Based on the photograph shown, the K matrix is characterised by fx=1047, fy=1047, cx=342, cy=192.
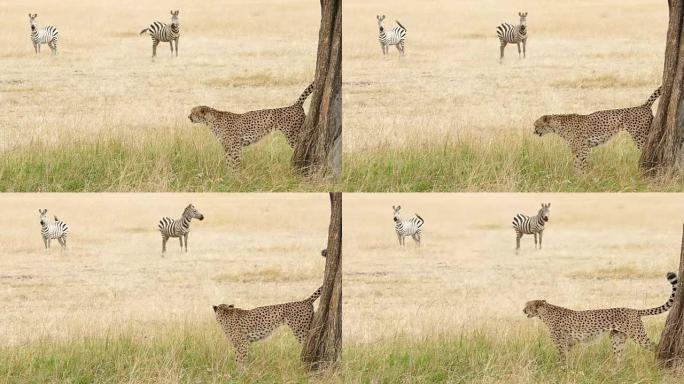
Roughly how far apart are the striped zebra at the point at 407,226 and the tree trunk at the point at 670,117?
2.74 metres

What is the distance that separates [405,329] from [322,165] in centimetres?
177

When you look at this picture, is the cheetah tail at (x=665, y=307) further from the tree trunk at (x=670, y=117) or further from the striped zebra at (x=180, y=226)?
the striped zebra at (x=180, y=226)

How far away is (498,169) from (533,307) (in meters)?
1.32

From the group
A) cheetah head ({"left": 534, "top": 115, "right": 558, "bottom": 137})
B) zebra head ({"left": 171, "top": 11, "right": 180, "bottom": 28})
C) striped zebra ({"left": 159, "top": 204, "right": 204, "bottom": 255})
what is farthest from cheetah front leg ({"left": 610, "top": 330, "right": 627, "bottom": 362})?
zebra head ({"left": 171, "top": 11, "right": 180, "bottom": 28})

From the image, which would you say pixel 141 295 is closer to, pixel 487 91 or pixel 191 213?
pixel 191 213

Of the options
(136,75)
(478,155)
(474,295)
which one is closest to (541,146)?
(478,155)

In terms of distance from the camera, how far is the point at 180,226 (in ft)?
34.3

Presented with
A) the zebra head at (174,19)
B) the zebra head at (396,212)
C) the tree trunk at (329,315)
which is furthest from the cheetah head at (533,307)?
the zebra head at (174,19)

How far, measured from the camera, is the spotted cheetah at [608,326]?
365 inches

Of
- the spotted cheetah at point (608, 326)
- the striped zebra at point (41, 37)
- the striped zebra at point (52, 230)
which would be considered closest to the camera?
the spotted cheetah at point (608, 326)

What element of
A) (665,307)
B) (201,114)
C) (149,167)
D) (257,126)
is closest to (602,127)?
(665,307)

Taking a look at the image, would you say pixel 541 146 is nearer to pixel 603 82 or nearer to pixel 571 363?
pixel 571 363

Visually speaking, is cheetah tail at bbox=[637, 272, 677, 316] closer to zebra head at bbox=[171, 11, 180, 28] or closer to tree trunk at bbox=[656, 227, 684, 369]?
tree trunk at bbox=[656, 227, 684, 369]

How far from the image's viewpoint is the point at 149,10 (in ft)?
76.2
